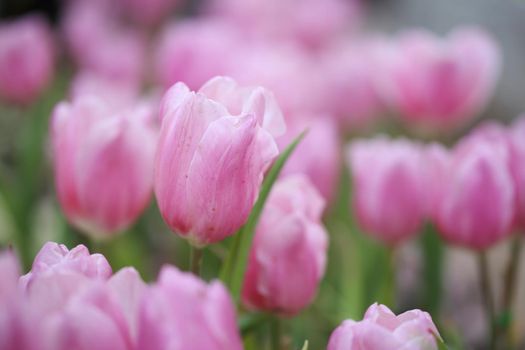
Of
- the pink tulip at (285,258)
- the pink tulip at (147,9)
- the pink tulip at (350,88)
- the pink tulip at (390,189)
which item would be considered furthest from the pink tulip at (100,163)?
the pink tulip at (147,9)

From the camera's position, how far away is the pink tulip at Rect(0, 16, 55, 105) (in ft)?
4.35

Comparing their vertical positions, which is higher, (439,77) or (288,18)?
(439,77)

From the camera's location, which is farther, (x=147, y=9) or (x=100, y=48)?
(x=147, y=9)

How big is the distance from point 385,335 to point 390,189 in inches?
15.8

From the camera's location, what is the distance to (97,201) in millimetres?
760

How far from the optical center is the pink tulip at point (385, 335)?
19.2 inches

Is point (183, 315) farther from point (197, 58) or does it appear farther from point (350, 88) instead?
point (350, 88)

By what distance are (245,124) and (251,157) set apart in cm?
3

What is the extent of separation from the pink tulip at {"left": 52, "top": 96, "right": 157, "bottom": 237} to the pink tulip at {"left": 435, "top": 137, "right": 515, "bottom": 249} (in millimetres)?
305

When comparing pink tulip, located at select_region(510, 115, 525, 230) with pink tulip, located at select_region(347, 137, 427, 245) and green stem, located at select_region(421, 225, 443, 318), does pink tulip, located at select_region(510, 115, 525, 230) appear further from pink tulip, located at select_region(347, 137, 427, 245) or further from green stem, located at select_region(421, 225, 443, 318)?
green stem, located at select_region(421, 225, 443, 318)

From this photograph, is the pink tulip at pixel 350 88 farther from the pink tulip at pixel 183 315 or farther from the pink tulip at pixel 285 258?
the pink tulip at pixel 183 315

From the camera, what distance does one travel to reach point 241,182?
0.56 metres

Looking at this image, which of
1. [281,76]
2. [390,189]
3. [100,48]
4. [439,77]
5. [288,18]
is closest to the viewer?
[390,189]

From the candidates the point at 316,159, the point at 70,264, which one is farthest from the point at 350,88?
the point at 70,264
